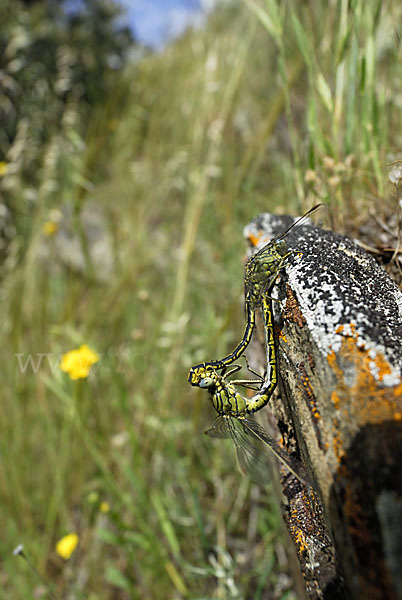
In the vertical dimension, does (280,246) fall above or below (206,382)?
above

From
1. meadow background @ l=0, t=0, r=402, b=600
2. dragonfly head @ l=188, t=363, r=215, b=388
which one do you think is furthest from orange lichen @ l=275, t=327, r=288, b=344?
meadow background @ l=0, t=0, r=402, b=600

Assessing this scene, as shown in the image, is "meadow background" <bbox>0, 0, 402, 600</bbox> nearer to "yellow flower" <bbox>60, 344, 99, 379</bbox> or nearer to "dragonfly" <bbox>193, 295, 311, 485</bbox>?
"yellow flower" <bbox>60, 344, 99, 379</bbox>

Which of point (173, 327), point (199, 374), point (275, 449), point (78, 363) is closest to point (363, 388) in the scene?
point (275, 449)

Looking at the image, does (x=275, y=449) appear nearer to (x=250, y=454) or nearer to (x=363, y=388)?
(x=250, y=454)

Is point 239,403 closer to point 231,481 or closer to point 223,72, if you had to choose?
point 231,481

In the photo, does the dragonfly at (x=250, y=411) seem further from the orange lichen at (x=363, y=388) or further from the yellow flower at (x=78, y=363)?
the yellow flower at (x=78, y=363)

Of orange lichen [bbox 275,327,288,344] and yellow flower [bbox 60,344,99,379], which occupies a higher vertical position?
yellow flower [bbox 60,344,99,379]

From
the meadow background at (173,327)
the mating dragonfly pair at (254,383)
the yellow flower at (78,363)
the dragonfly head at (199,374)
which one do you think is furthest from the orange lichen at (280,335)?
the yellow flower at (78,363)

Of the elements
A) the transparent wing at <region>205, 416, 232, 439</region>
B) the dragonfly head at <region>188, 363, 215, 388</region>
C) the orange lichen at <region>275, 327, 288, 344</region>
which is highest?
the orange lichen at <region>275, 327, 288, 344</region>
